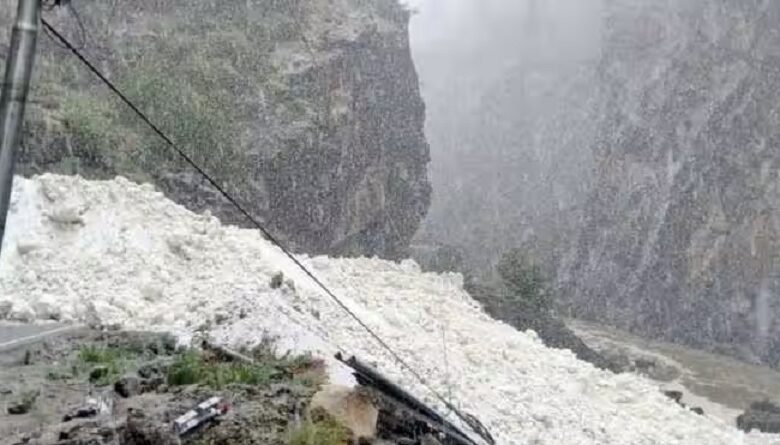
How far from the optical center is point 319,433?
298 inches

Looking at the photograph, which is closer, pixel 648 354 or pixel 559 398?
pixel 559 398

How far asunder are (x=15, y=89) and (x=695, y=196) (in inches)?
2311

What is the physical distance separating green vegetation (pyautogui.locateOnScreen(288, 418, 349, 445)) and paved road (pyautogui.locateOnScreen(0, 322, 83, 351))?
265 inches

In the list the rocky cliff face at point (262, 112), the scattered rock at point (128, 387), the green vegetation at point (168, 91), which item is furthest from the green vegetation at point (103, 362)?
the rocky cliff face at point (262, 112)

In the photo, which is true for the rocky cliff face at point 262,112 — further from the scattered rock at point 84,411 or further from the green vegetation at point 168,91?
the scattered rock at point 84,411

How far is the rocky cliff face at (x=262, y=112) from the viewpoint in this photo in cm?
2698

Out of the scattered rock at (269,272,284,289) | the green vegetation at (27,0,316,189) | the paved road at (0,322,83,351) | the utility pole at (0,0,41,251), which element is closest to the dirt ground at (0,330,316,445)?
the paved road at (0,322,83,351)

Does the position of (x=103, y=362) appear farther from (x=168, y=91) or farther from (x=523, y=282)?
(x=523, y=282)

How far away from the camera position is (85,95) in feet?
90.8

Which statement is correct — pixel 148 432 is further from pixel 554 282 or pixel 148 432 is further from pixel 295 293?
pixel 554 282

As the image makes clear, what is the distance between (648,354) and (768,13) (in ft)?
90.4

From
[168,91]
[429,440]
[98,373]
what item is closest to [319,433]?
[429,440]

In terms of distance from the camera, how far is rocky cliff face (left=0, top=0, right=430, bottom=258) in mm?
26984

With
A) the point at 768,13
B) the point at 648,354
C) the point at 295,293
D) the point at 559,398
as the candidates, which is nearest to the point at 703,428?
the point at 559,398
